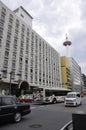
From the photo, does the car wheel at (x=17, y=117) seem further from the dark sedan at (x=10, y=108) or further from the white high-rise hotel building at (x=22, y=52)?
the white high-rise hotel building at (x=22, y=52)

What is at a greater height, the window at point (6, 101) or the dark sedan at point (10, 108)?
the window at point (6, 101)

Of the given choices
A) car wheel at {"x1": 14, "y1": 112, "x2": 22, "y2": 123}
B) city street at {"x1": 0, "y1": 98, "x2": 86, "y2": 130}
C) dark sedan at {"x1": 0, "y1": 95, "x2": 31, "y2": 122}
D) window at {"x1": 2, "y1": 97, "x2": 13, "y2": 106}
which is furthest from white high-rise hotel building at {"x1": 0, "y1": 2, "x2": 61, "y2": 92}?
window at {"x1": 2, "y1": 97, "x2": 13, "y2": 106}

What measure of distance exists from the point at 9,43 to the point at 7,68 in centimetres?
801

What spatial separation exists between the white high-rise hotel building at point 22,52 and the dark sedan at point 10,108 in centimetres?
2567

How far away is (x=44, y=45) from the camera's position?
241 feet

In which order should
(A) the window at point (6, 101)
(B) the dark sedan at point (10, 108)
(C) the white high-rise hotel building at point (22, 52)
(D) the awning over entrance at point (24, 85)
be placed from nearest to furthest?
(B) the dark sedan at point (10, 108) → (A) the window at point (6, 101) → (C) the white high-rise hotel building at point (22, 52) → (D) the awning over entrance at point (24, 85)

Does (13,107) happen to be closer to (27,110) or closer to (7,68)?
(27,110)

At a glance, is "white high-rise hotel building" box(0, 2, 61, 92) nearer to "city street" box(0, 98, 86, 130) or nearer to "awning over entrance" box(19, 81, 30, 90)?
"awning over entrance" box(19, 81, 30, 90)

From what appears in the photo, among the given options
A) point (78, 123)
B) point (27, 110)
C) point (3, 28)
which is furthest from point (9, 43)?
point (78, 123)

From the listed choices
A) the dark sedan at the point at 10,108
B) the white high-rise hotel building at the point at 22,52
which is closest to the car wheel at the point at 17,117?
the dark sedan at the point at 10,108

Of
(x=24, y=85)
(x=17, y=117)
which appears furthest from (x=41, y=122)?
(x=24, y=85)

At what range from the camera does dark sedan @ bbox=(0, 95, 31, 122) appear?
29.1 ft

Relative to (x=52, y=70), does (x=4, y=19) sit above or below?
above

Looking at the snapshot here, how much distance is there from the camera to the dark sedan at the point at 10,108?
29.1ft
